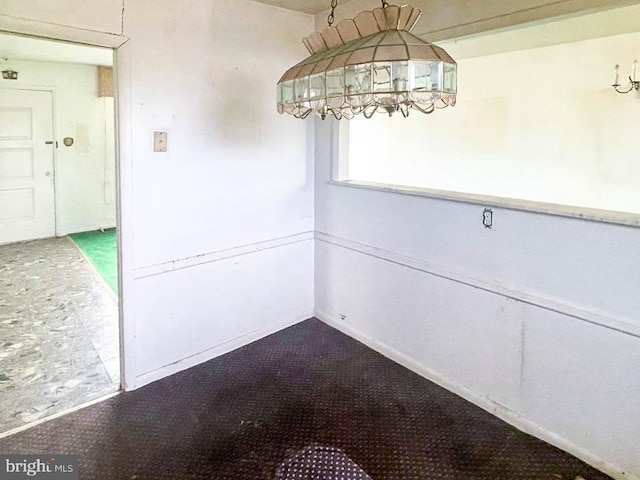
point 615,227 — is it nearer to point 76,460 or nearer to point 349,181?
point 349,181

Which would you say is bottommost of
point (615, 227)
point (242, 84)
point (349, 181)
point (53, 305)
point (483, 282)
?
point (53, 305)

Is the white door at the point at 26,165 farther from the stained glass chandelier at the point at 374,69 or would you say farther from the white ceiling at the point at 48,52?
the stained glass chandelier at the point at 374,69

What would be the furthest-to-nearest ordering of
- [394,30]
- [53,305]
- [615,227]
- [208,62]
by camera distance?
[53,305]
[208,62]
[615,227]
[394,30]

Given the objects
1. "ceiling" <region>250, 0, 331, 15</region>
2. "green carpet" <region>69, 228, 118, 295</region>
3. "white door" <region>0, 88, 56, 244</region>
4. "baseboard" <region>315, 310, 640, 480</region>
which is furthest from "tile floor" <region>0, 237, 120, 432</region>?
"ceiling" <region>250, 0, 331, 15</region>

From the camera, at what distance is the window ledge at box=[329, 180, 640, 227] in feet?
6.05

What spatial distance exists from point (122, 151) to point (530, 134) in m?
3.42

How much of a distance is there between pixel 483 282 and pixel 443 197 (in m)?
0.49

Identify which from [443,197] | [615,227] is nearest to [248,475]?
[443,197]

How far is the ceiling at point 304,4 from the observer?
2801mm

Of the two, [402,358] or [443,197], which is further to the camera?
[402,358]

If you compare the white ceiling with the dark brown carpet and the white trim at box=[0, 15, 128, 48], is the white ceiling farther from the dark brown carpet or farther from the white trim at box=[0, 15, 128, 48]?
the dark brown carpet

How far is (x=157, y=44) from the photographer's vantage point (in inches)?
94.3

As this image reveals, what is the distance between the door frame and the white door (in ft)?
13.7

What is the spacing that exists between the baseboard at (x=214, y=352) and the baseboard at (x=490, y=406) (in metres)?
0.34
